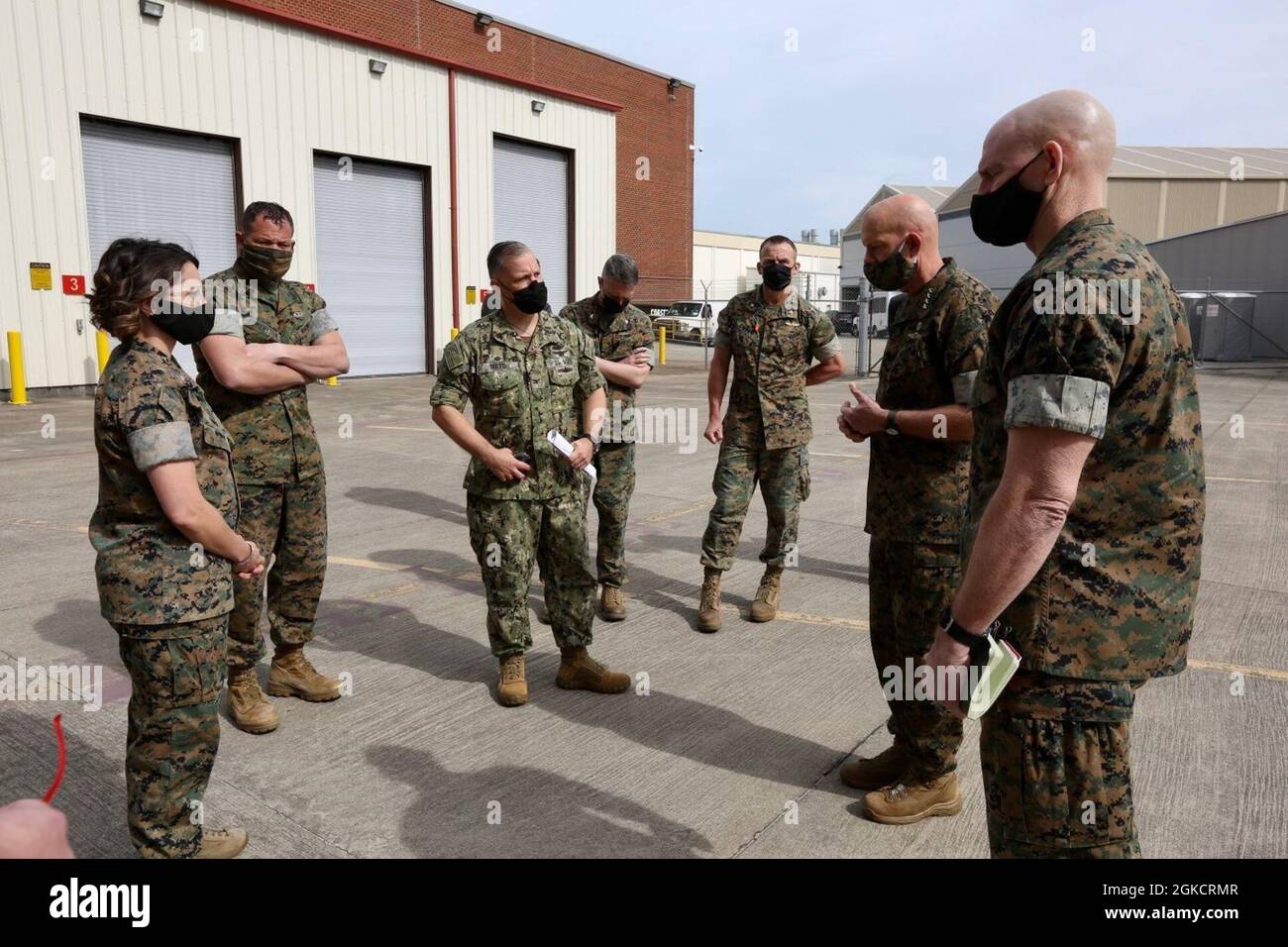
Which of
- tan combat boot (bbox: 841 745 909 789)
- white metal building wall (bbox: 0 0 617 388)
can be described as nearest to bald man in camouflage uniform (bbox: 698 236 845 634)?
tan combat boot (bbox: 841 745 909 789)

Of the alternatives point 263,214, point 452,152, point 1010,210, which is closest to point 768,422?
point 263,214

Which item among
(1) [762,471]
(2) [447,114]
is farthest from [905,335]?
(2) [447,114]

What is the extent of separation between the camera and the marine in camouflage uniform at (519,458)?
385cm

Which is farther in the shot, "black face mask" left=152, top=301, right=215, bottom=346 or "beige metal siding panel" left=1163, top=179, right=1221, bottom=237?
"beige metal siding panel" left=1163, top=179, right=1221, bottom=237

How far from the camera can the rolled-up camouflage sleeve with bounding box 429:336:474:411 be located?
3869 mm

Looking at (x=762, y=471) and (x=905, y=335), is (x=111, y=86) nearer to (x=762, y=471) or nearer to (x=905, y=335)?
(x=762, y=471)

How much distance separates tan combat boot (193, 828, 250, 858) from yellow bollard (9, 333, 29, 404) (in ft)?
45.7

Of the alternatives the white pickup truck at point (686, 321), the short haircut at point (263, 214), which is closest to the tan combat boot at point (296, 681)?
the short haircut at point (263, 214)

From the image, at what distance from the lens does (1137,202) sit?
4191 centimetres

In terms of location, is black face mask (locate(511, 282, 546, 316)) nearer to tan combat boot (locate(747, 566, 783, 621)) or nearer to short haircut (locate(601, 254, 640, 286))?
short haircut (locate(601, 254, 640, 286))

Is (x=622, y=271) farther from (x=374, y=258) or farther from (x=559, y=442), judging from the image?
(x=374, y=258)

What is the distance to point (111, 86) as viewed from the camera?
14633 mm

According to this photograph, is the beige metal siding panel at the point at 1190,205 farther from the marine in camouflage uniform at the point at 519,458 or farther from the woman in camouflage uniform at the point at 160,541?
the woman in camouflage uniform at the point at 160,541

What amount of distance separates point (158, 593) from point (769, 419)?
127 inches
